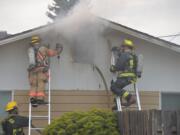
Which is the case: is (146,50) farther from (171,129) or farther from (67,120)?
(171,129)

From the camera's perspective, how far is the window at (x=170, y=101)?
1554 centimetres

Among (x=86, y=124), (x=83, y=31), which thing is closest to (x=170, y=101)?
(x=83, y=31)

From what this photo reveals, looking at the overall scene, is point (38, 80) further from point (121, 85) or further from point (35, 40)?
point (121, 85)

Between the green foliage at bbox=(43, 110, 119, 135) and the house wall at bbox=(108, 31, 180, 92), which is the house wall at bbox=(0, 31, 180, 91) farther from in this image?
the green foliage at bbox=(43, 110, 119, 135)

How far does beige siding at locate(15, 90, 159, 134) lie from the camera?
14.7 m

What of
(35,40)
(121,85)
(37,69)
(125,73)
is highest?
(35,40)

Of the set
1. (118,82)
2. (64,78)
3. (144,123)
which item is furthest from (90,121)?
(64,78)

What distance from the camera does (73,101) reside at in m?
14.9

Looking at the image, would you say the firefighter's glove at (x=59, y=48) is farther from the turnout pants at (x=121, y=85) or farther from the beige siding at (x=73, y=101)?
the turnout pants at (x=121, y=85)

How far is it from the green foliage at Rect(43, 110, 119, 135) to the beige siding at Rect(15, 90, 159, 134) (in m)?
2.77

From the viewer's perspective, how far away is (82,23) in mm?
14805

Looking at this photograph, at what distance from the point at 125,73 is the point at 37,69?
6.67 ft

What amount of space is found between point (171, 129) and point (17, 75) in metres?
5.71

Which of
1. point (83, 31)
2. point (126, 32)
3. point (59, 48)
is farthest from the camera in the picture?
point (126, 32)
